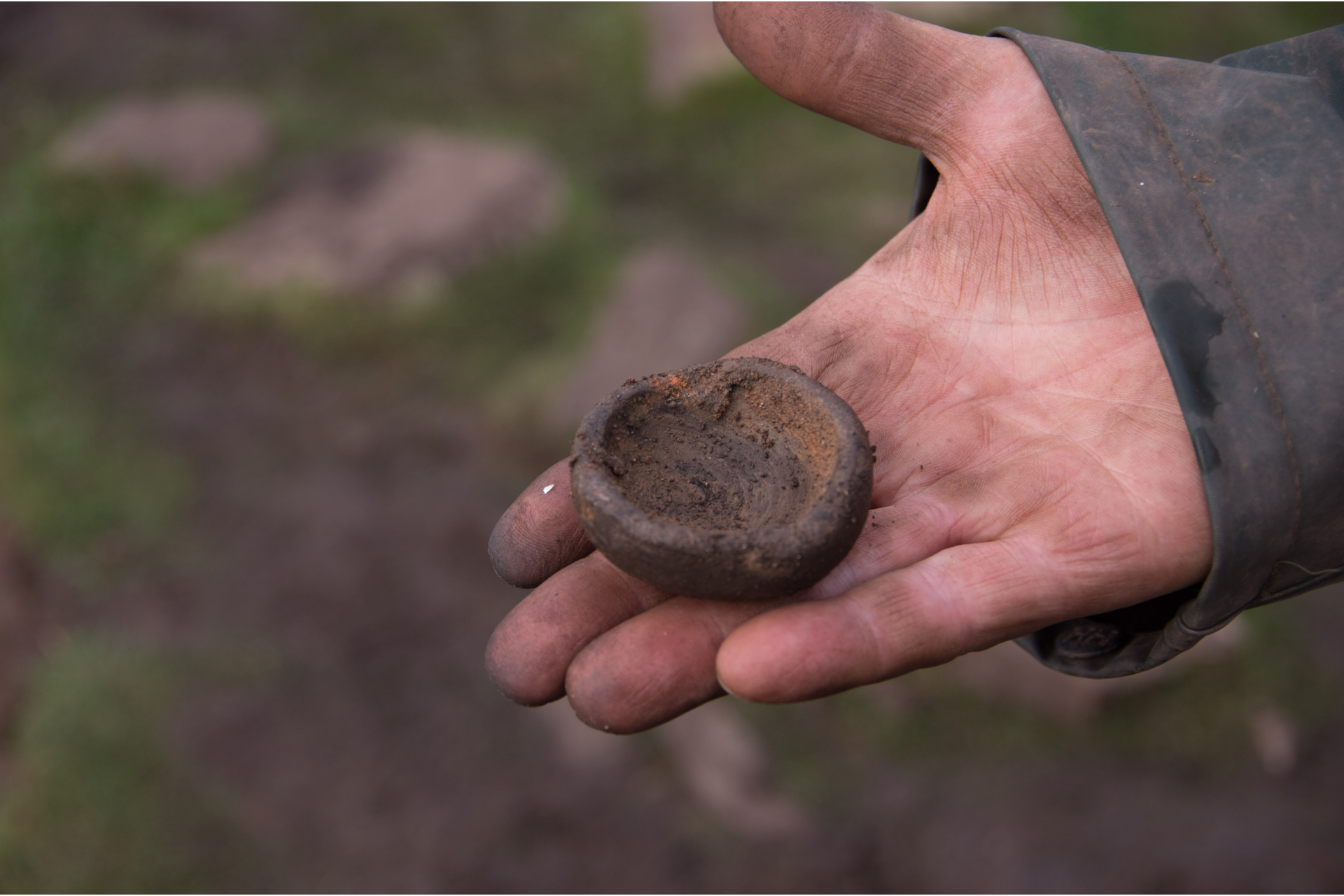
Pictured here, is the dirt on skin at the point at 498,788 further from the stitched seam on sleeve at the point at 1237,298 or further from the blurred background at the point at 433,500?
the stitched seam on sleeve at the point at 1237,298

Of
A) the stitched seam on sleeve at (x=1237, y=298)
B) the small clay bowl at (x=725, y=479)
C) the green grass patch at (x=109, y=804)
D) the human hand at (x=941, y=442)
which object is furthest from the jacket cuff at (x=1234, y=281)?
the green grass patch at (x=109, y=804)

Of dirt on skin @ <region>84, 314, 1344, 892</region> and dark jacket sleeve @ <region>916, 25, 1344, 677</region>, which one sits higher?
dark jacket sleeve @ <region>916, 25, 1344, 677</region>

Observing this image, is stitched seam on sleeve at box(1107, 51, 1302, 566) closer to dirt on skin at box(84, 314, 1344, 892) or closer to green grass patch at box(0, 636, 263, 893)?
dirt on skin at box(84, 314, 1344, 892)

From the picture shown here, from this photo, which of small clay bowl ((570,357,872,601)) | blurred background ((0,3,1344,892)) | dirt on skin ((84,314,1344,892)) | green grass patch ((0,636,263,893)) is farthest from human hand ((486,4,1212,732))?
green grass patch ((0,636,263,893))

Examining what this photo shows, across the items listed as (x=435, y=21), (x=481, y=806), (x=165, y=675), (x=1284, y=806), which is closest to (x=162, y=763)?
(x=165, y=675)

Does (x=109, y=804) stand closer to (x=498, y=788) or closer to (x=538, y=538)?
(x=498, y=788)
